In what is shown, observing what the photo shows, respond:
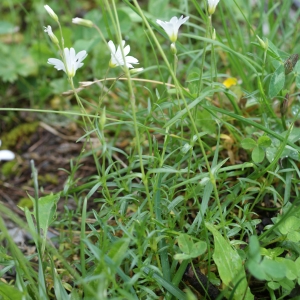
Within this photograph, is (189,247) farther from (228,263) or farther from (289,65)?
(289,65)

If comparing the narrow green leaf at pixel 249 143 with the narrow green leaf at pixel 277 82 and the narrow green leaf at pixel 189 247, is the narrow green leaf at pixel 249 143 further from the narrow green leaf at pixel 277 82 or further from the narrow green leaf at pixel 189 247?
the narrow green leaf at pixel 189 247

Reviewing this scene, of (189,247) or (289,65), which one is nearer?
(189,247)

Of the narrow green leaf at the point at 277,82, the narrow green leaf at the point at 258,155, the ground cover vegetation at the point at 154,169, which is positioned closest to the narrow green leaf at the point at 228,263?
the ground cover vegetation at the point at 154,169

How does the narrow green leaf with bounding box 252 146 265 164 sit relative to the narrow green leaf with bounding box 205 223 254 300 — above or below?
above

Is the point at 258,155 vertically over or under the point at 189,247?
over

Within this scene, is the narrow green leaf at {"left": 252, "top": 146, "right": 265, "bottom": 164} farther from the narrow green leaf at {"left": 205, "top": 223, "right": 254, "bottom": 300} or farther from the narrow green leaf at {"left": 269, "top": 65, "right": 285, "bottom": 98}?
the narrow green leaf at {"left": 205, "top": 223, "right": 254, "bottom": 300}

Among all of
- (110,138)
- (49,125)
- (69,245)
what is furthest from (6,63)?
(69,245)

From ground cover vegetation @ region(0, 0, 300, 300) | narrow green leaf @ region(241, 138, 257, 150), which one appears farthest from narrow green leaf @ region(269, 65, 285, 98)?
narrow green leaf @ region(241, 138, 257, 150)

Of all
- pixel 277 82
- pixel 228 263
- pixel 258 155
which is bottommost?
pixel 228 263

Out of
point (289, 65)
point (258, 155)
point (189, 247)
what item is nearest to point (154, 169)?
point (189, 247)
